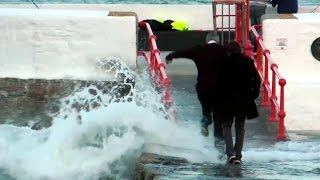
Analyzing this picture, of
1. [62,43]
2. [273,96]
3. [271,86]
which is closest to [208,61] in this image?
[273,96]

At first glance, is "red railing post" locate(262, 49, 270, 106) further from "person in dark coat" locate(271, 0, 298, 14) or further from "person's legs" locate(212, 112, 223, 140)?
"person in dark coat" locate(271, 0, 298, 14)

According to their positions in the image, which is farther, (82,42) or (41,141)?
(82,42)

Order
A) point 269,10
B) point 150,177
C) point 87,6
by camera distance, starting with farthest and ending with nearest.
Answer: point 87,6 < point 269,10 < point 150,177

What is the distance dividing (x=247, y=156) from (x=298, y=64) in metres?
3.34

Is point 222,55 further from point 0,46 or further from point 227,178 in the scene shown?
point 0,46

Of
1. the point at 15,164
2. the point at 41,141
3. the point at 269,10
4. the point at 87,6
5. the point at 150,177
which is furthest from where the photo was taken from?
the point at 87,6

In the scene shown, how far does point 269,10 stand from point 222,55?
25.0 feet

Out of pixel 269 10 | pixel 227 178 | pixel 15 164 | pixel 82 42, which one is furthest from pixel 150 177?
pixel 269 10

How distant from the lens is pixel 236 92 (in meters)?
9.29

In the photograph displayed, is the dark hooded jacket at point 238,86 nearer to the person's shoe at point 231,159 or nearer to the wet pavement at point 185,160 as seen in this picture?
the person's shoe at point 231,159

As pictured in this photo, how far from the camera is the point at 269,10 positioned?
17.4 meters

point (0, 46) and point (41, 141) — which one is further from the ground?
point (0, 46)

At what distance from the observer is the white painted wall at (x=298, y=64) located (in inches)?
501

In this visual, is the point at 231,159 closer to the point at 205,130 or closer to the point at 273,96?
the point at 205,130
